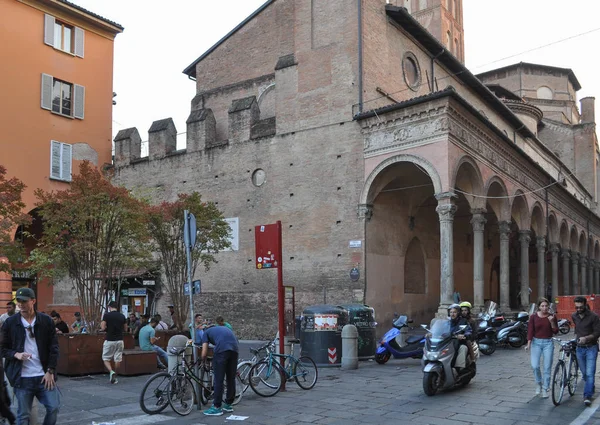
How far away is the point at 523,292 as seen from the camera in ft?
83.5

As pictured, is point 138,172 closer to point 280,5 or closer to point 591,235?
point 280,5

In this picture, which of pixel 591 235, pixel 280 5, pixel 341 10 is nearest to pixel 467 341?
pixel 341 10

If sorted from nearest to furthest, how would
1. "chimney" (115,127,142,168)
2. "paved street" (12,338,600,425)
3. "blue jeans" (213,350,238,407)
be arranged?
"paved street" (12,338,600,425) → "blue jeans" (213,350,238,407) → "chimney" (115,127,142,168)

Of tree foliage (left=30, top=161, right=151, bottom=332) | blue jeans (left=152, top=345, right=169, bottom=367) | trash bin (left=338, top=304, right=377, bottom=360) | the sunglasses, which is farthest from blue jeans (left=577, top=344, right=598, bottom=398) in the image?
tree foliage (left=30, top=161, right=151, bottom=332)

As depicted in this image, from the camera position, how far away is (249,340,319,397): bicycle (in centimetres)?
1030

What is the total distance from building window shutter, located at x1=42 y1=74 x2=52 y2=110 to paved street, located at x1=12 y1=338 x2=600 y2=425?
53.2 ft

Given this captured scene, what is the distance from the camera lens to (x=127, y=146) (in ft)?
91.8

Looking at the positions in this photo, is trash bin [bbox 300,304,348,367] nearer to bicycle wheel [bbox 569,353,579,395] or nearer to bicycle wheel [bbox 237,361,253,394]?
bicycle wheel [bbox 237,361,253,394]

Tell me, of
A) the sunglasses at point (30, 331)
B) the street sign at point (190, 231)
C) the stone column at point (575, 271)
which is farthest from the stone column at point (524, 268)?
the sunglasses at point (30, 331)

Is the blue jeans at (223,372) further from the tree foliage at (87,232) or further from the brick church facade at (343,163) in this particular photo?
the brick church facade at (343,163)

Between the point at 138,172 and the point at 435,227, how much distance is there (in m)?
12.9

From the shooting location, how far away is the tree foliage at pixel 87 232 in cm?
1462

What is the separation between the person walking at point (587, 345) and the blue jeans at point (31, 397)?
277 inches

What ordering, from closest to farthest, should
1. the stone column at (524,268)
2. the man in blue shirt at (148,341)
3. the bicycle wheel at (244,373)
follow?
the bicycle wheel at (244,373)
the man in blue shirt at (148,341)
the stone column at (524,268)
